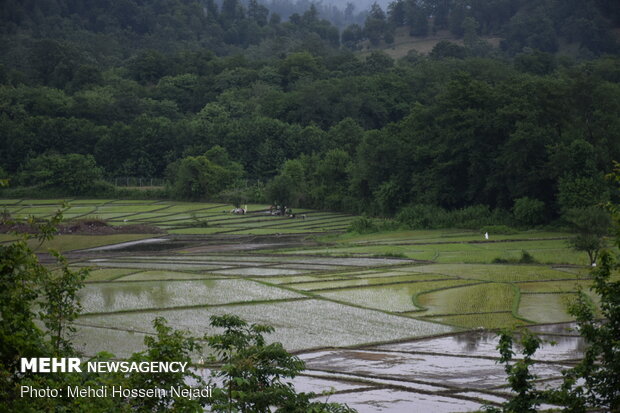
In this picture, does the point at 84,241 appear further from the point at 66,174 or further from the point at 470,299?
the point at 66,174

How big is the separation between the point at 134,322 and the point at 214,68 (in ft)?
278

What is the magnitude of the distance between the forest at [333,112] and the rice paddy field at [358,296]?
6404 mm

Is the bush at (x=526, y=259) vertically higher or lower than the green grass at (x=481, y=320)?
higher

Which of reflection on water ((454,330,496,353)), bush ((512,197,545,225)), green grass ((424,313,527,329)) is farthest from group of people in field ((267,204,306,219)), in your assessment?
reflection on water ((454,330,496,353))

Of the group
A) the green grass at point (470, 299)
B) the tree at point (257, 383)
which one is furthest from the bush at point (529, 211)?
the tree at point (257, 383)

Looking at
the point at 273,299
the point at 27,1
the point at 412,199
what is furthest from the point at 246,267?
the point at 27,1

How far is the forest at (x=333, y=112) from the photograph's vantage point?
1909 inches

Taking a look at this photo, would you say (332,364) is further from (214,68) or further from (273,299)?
(214,68)

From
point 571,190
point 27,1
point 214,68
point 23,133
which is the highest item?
point 27,1

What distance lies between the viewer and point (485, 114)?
166ft

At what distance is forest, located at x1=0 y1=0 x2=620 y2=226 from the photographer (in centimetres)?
4850

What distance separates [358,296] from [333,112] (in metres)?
58.8

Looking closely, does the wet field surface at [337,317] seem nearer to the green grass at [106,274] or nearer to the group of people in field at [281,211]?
the green grass at [106,274]

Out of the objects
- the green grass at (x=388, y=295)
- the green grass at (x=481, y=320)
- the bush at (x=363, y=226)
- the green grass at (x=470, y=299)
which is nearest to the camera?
the green grass at (x=481, y=320)
